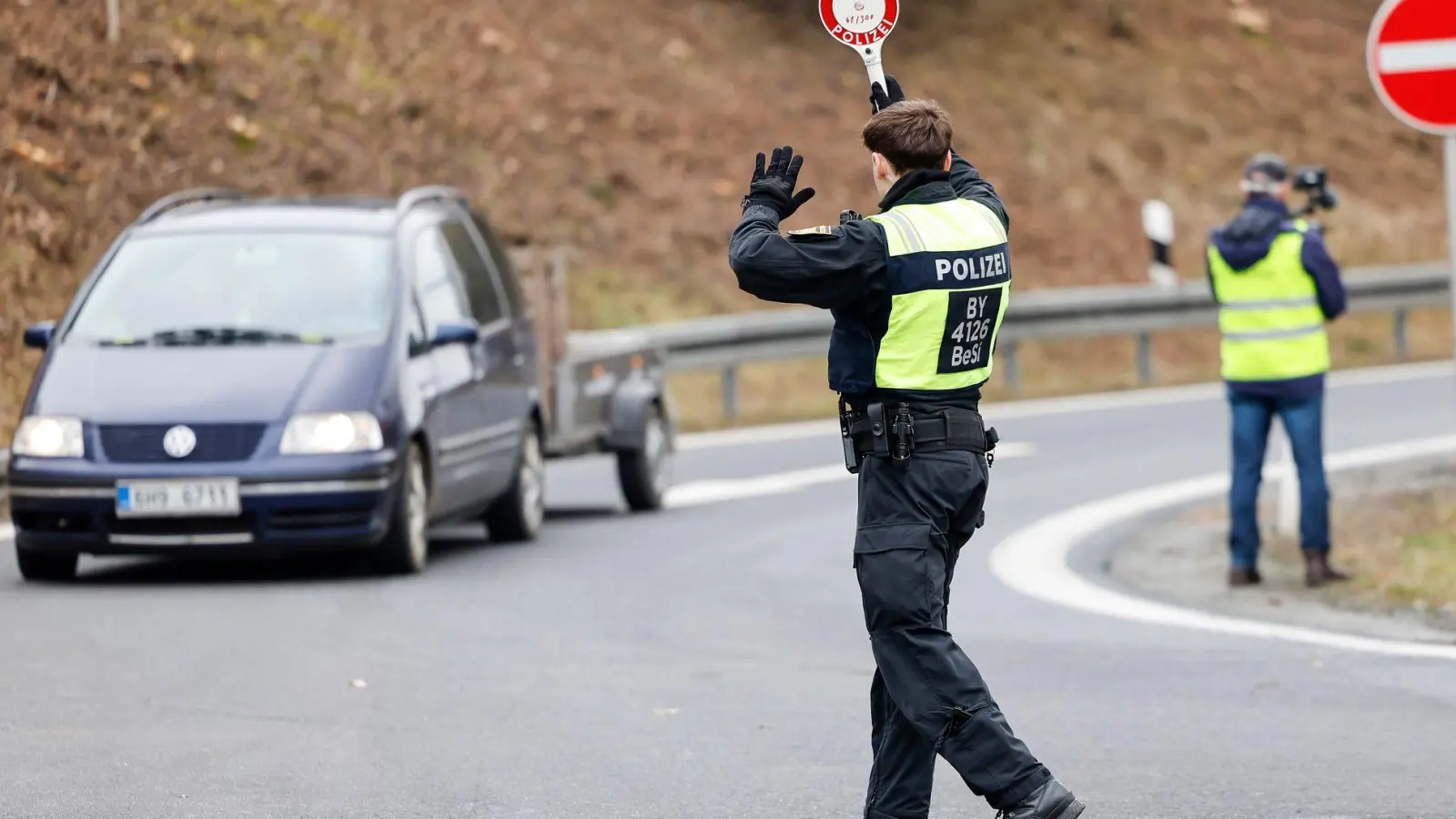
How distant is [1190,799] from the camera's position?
21.6 feet

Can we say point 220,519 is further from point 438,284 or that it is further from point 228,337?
point 438,284

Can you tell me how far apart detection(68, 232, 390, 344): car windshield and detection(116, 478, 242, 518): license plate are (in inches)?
33.9

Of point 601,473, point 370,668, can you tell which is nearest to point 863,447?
point 370,668

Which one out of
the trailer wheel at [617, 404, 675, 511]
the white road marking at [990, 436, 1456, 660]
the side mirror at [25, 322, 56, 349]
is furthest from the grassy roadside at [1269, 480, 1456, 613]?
the side mirror at [25, 322, 56, 349]

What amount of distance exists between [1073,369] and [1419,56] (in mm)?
15667

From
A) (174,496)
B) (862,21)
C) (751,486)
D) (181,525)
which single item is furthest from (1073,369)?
(862,21)

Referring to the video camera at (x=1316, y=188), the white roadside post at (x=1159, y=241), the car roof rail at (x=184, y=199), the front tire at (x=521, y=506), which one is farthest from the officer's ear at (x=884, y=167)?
the white roadside post at (x=1159, y=241)

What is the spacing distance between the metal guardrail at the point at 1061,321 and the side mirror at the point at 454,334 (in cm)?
724

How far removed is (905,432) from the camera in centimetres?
571

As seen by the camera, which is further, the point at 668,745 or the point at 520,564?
the point at 520,564

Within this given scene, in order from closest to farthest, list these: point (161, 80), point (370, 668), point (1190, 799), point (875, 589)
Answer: point (875, 589), point (1190, 799), point (370, 668), point (161, 80)

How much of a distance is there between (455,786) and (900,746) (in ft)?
4.83

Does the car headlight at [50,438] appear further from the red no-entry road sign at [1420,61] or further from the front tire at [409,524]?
the red no-entry road sign at [1420,61]

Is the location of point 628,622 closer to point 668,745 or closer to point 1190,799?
point 668,745
